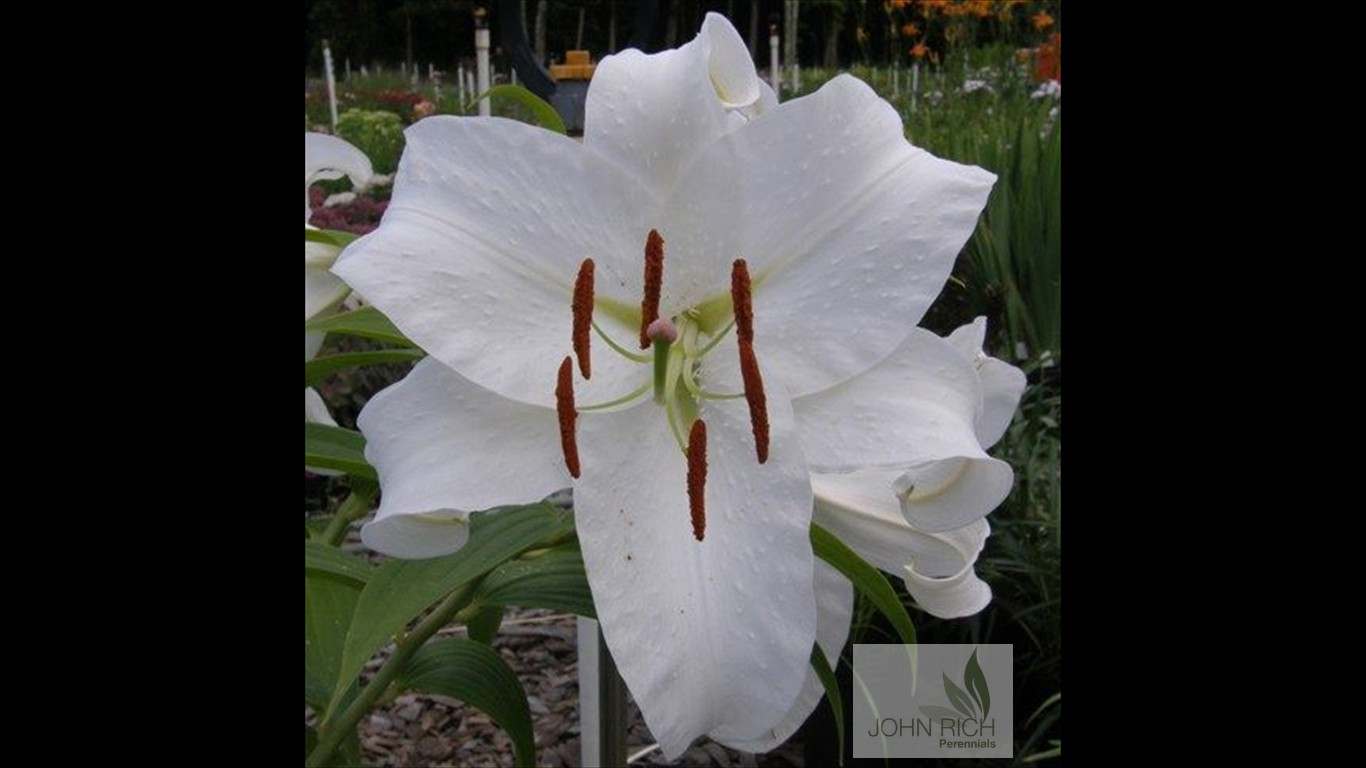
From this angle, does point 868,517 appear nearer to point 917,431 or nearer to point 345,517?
point 917,431

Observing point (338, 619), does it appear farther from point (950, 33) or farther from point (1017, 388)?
point (950, 33)

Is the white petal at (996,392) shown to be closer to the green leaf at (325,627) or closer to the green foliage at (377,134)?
the green leaf at (325,627)

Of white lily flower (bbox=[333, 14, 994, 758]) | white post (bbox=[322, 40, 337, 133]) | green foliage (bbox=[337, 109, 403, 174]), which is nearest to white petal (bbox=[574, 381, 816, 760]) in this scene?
white lily flower (bbox=[333, 14, 994, 758])

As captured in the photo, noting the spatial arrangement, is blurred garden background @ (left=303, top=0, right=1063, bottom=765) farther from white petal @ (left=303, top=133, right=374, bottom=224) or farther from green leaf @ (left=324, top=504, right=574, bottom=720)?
green leaf @ (left=324, top=504, right=574, bottom=720)

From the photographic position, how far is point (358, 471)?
0.40m

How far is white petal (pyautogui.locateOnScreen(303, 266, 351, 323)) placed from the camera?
39 centimetres

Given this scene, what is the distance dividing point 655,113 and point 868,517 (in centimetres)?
12

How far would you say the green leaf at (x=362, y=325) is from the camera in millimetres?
370

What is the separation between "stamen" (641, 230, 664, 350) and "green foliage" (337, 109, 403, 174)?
96cm

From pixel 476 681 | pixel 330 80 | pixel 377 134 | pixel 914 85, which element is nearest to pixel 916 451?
pixel 476 681

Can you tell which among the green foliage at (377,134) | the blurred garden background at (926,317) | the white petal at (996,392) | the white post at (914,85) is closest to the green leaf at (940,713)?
the white petal at (996,392)

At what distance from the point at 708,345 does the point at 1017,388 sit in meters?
0.08

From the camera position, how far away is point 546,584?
40 cm

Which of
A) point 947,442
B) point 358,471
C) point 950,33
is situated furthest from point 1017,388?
point 950,33
